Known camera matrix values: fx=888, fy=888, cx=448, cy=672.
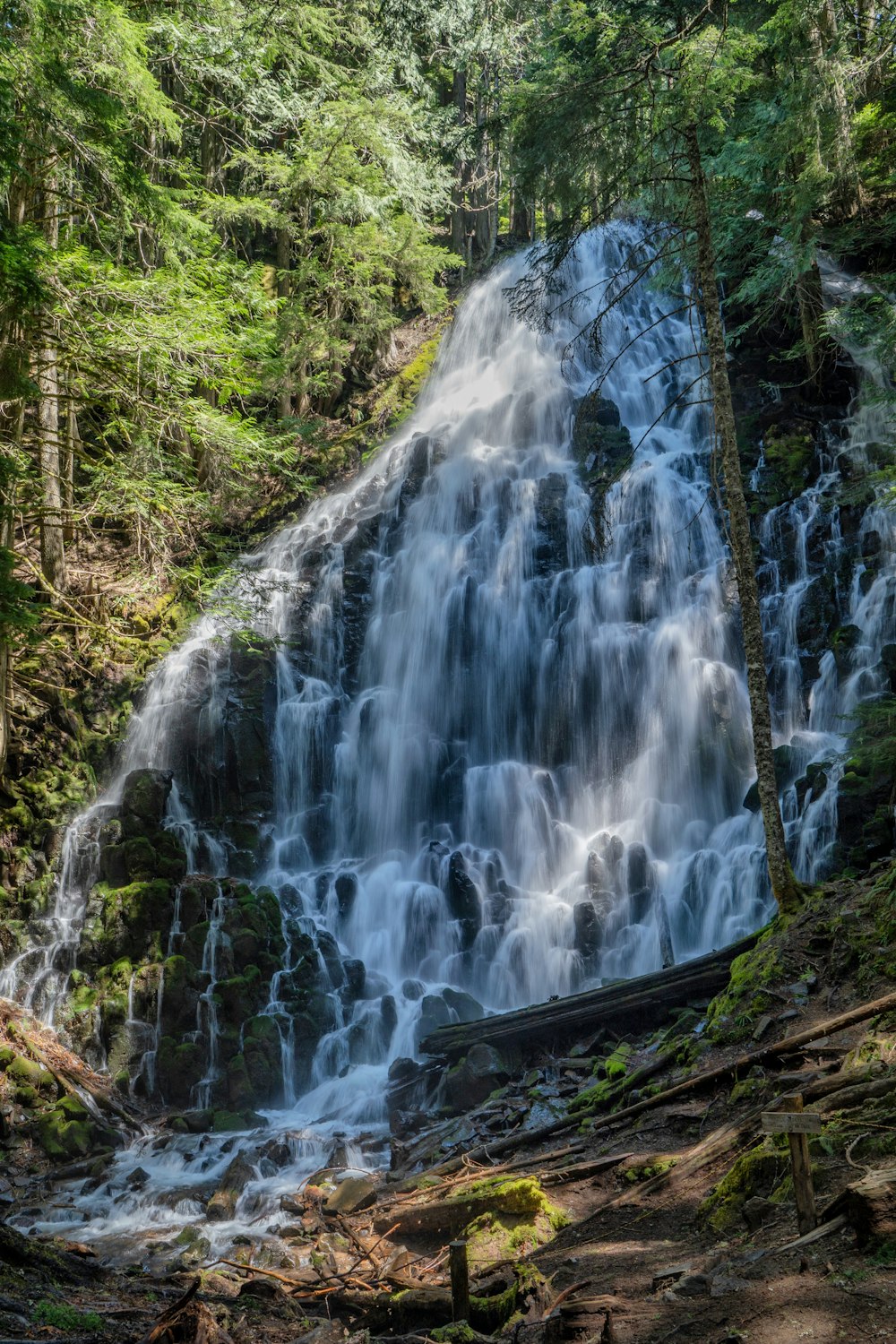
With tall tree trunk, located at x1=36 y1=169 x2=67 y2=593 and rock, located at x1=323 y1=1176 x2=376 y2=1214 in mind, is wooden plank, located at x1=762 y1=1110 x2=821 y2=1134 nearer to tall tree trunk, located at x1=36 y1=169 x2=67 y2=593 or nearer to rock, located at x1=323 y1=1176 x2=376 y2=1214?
rock, located at x1=323 y1=1176 x2=376 y2=1214

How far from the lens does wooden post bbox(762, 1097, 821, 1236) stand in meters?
3.26

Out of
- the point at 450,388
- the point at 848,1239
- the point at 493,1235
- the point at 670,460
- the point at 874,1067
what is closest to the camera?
the point at 848,1239

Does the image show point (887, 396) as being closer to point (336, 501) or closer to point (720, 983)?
point (720, 983)

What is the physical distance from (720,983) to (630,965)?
10.1 feet

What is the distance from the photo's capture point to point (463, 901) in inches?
546

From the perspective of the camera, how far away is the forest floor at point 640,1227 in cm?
319

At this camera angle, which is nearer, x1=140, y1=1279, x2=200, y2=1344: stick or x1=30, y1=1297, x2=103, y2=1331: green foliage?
x1=140, y1=1279, x2=200, y2=1344: stick

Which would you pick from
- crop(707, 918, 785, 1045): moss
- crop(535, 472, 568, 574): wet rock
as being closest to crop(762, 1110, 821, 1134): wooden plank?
crop(707, 918, 785, 1045): moss

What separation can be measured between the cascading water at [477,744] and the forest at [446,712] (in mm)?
91

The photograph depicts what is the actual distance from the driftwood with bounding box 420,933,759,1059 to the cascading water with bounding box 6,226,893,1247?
3.23 ft

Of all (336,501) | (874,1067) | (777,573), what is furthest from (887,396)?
(336,501)

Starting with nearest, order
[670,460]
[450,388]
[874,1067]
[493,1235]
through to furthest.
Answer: [874,1067], [493,1235], [670,460], [450,388]

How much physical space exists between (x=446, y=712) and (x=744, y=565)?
956cm

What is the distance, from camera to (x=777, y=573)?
15547 mm
